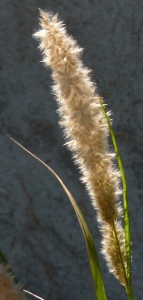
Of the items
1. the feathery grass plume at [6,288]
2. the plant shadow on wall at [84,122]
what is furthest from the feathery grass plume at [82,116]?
the feathery grass plume at [6,288]

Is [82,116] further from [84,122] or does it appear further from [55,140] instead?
[55,140]

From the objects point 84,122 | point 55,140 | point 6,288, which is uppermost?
point 55,140

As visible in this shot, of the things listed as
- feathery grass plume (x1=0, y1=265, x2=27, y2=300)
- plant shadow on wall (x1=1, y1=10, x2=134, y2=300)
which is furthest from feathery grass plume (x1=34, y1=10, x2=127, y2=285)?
feathery grass plume (x1=0, y1=265, x2=27, y2=300)

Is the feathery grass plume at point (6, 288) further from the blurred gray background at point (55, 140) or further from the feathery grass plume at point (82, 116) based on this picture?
the blurred gray background at point (55, 140)

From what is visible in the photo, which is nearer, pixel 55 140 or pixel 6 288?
pixel 6 288

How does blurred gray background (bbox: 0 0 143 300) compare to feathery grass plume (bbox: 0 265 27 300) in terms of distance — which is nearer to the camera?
feathery grass plume (bbox: 0 265 27 300)

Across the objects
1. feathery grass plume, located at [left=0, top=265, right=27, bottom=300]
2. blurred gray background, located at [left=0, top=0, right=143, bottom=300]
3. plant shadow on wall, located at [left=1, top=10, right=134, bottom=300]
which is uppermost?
blurred gray background, located at [left=0, top=0, right=143, bottom=300]

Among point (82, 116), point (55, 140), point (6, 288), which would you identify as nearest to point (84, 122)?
point (82, 116)

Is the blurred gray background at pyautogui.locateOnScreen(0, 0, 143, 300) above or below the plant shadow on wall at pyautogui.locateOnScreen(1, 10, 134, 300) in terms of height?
above

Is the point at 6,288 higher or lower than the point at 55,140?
lower

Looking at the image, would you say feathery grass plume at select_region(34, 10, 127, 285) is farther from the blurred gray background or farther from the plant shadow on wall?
the blurred gray background
